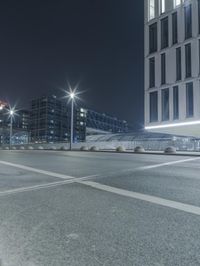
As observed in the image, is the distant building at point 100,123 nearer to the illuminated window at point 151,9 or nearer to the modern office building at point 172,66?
the modern office building at point 172,66

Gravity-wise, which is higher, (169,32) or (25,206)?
(169,32)

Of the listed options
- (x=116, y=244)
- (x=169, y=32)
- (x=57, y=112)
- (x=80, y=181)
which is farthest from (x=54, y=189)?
(x=57, y=112)

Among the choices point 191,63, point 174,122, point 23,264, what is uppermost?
point 191,63

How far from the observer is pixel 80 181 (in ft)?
25.2

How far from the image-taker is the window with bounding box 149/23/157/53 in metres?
39.8

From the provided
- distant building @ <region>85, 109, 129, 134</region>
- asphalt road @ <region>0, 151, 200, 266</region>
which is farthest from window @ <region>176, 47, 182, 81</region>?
distant building @ <region>85, 109, 129, 134</region>

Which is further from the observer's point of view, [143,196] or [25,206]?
[143,196]

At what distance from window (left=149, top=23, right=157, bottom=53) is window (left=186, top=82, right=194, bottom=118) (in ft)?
27.8

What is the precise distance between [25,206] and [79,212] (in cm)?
115

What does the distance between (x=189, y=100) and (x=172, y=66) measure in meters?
5.57

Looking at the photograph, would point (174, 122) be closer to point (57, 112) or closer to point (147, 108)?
point (147, 108)

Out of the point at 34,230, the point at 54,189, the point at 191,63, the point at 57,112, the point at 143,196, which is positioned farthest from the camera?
the point at 57,112

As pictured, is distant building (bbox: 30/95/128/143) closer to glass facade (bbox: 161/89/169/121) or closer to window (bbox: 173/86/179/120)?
glass facade (bbox: 161/89/169/121)

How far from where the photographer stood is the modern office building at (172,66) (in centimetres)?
3441
